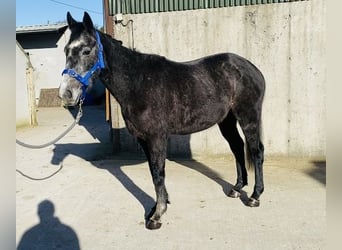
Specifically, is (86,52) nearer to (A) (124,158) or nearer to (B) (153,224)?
(B) (153,224)

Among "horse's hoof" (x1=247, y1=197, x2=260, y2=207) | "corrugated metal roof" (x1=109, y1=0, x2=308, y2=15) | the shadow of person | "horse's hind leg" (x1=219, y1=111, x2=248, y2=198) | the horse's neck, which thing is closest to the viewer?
the shadow of person

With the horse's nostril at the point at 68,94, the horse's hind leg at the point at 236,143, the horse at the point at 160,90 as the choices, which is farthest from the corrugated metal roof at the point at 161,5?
the horse's nostril at the point at 68,94

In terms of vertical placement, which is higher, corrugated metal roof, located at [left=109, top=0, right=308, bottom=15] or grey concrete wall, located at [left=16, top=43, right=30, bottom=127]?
corrugated metal roof, located at [left=109, top=0, right=308, bottom=15]

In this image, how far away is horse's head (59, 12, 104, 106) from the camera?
9.66ft

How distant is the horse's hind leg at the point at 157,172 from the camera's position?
333 centimetres

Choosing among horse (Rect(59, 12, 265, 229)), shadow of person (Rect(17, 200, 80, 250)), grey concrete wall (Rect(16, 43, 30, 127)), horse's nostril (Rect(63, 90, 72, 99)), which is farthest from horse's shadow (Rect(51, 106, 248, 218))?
grey concrete wall (Rect(16, 43, 30, 127))

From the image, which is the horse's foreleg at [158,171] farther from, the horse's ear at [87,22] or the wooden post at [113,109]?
the wooden post at [113,109]

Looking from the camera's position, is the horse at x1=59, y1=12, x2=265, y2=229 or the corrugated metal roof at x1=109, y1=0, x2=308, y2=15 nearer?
the horse at x1=59, y1=12, x2=265, y2=229

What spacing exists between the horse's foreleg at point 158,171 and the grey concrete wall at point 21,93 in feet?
23.2

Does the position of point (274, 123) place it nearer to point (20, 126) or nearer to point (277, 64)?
point (277, 64)

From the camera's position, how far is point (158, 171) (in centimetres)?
340

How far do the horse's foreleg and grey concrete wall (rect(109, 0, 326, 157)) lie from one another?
100 inches

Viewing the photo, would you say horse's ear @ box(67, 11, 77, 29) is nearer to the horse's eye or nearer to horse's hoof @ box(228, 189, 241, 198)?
the horse's eye

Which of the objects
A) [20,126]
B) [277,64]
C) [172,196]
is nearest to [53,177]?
[172,196]
